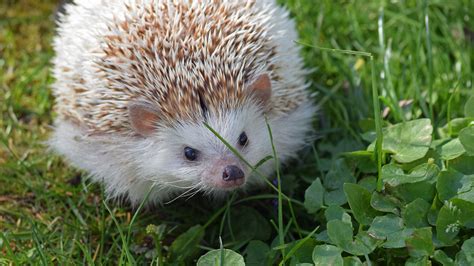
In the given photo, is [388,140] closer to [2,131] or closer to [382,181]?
[382,181]

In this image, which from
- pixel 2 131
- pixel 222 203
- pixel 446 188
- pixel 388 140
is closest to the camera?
pixel 446 188

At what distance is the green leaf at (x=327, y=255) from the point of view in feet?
6.45

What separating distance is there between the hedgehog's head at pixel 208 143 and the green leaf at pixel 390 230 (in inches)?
17.9

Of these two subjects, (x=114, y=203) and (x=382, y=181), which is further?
(x=114, y=203)

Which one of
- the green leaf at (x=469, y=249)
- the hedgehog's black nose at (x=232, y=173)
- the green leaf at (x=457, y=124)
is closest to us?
the green leaf at (x=469, y=249)

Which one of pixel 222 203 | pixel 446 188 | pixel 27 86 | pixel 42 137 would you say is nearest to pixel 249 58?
pixel 222 203

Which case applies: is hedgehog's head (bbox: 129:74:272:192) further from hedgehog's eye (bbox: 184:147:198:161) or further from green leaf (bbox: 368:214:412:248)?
green leaf (bbox: 368:214:412:248)

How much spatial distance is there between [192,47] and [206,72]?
4.0 inches

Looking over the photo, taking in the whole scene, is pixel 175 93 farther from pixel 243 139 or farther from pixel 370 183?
pixel 370 183

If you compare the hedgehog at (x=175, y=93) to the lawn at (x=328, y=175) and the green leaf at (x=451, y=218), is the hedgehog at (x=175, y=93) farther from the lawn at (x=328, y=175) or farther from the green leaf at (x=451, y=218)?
the green leaf at (x=451, y=218)

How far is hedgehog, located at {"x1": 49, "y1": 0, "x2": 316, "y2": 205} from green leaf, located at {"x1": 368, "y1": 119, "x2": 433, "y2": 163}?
0.41 metres

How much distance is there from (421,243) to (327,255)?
0.28m

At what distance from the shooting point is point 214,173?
7.23 feet

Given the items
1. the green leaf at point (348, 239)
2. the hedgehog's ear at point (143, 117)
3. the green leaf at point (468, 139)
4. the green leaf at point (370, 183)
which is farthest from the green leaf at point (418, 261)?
the hedgehog's ear at point (143, 117)
